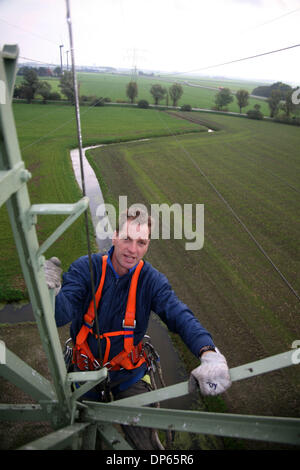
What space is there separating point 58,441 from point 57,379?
441 mm

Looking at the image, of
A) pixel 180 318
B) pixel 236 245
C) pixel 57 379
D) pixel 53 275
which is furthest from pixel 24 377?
pixel 236 245

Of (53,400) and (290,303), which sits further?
(290,303)

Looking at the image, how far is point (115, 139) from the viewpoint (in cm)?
2408

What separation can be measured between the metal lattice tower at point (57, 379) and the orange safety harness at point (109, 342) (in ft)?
1.67

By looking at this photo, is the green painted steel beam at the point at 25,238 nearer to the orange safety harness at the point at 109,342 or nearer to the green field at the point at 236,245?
the orange safety harness at the point at 109,342

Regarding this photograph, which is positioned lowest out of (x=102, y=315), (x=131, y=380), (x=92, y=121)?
(x=131, y=380)

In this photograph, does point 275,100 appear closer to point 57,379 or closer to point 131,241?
point 131,241

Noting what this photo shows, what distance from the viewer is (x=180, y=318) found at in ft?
8.98

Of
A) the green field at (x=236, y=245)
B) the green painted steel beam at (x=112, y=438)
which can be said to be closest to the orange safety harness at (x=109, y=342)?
the green painted steel beam at (x=112, y=438)

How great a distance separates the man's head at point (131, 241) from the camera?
2852 millimetres

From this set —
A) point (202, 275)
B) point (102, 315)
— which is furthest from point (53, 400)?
point (202, 275)

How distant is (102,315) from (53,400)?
83 centimetres
